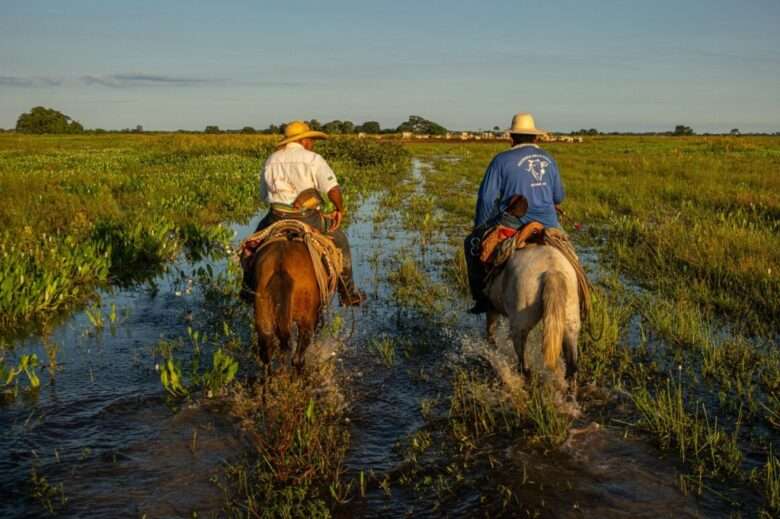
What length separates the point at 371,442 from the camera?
4609 mm

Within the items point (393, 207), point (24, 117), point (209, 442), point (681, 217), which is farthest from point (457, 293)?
point (24, 117)

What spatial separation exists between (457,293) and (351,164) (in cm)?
2856

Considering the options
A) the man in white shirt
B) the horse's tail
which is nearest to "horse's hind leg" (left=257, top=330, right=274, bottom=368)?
the horse's tail

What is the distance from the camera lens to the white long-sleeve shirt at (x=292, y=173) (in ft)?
20.1

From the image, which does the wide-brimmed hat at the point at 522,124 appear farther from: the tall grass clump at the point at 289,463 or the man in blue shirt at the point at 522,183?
the tall grass clump at the point at 289,463

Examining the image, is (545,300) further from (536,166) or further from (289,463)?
(289,463)

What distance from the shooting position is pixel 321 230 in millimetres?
6508

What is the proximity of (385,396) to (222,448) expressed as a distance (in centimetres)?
149

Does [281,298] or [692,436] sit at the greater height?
[281,298]

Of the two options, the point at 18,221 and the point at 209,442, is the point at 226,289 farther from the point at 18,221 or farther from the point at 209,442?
the point at 18,221

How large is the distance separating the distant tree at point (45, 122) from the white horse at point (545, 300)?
117898 mm

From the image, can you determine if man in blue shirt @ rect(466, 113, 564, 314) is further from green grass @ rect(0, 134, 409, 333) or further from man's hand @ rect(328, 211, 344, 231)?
green grass @ rect(0, 134, 409, 333)

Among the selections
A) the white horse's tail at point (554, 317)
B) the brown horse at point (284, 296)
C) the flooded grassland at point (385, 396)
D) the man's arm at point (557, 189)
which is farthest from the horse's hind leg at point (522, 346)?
the brown horse at point (284, 296)

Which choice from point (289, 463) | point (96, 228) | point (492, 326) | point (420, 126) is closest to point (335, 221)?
point (492, 326)
